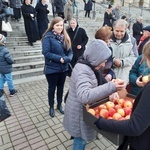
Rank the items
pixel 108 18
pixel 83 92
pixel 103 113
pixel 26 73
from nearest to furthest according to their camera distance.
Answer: pixel 83 92, pixel 103 113, pixel 26 73, pixel 108 18

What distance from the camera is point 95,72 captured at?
1901 millimetres

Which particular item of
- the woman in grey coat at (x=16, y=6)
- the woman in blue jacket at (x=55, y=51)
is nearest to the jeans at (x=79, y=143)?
the woman in blue jacket at (x=55, y=51)

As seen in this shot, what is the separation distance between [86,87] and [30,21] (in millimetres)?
6065

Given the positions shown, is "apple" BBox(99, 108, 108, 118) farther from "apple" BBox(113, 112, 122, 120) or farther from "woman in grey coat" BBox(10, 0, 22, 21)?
"woman in grey coat" BBox(10, 0, 22, 21)

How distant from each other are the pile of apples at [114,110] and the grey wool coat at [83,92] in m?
0.16

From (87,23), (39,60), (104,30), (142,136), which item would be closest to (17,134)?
(104,30)

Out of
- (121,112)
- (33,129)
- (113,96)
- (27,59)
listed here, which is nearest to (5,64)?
(33,129)

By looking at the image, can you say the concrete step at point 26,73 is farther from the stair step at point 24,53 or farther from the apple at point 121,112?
the apple at point 121,112

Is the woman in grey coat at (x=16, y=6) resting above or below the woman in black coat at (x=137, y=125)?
above

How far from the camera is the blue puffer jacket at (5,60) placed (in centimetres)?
420

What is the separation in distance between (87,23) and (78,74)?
439 inches

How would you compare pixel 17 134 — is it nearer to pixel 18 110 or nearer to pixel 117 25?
pixel 18 110

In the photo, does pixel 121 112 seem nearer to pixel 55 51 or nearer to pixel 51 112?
pixel 55 51

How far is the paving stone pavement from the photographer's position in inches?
116
